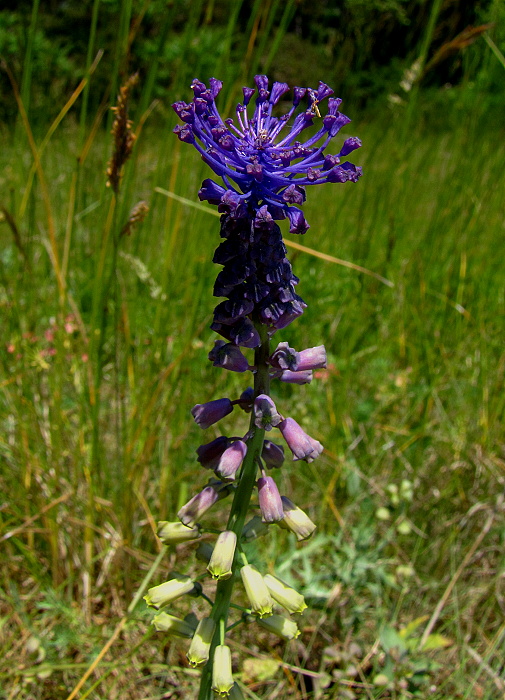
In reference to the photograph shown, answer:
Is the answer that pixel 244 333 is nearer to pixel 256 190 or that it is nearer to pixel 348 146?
pixel 256 190

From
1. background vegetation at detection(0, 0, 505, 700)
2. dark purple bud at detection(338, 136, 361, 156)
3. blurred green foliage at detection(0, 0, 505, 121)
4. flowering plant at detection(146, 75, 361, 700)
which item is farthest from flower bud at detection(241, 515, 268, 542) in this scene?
blurred green foliage at detection(0, 0, 505, 121)

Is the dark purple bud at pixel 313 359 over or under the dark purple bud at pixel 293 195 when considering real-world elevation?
under

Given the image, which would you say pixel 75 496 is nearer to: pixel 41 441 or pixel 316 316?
pixel 41 441

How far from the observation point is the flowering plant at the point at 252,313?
1313 mm

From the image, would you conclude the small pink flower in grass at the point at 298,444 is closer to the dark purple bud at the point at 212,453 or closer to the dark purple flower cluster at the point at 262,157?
the dark purple bud at the point at 212,453

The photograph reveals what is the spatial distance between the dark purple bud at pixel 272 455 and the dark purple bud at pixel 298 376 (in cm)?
18

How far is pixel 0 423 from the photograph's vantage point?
3076 millimetres

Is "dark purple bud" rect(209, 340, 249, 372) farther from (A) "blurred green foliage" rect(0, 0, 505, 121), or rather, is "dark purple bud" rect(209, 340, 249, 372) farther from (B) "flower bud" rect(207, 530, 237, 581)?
(A) "blurred green foliage" rect(0, 0, 505, 121)

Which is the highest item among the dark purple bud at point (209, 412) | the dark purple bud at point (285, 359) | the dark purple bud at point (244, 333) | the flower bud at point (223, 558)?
the dark purple bud at point (244, 333)

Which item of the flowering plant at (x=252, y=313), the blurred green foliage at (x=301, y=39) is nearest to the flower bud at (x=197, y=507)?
the flowering plant at (x=252, y=313)

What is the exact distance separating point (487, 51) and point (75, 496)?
14.3 ft

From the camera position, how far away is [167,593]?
64.2 inches

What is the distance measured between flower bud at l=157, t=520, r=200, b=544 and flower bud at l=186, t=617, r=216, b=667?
0.22 meters

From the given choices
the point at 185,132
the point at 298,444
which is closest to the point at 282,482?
the point at 298,444
